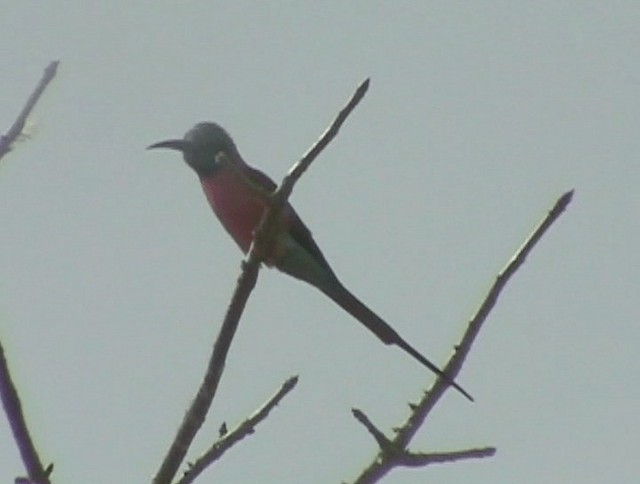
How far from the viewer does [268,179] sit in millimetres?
6441

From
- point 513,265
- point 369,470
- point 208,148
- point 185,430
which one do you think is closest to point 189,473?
point 185,430

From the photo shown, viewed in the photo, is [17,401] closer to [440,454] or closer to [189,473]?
[189,473]

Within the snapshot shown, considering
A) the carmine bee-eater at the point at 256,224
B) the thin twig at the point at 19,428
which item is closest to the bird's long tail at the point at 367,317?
the carmine bee-eater at the point at 256,224

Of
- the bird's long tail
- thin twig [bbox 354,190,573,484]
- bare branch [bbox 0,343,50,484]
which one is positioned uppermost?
the bird's long tail

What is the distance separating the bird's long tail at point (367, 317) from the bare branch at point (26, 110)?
191cm

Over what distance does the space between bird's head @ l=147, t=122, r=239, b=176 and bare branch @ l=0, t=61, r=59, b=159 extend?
13.8 ft

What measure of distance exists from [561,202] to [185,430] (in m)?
1.09

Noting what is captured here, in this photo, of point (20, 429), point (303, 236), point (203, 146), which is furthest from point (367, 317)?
point (20, 429)

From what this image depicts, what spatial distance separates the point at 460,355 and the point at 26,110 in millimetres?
1400

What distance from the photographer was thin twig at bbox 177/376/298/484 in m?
2.95

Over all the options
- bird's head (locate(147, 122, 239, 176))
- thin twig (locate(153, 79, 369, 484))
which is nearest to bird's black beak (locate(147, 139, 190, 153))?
bird's head (locate(147, 122, 239, 176))

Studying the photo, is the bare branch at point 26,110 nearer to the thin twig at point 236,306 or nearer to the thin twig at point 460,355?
the thin twig at point 236,306

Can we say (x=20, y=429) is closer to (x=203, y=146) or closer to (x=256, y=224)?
(x=256, y=224)

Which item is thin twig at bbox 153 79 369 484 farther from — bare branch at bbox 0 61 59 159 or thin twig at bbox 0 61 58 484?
bare branch at bbox 0 61 59 159
